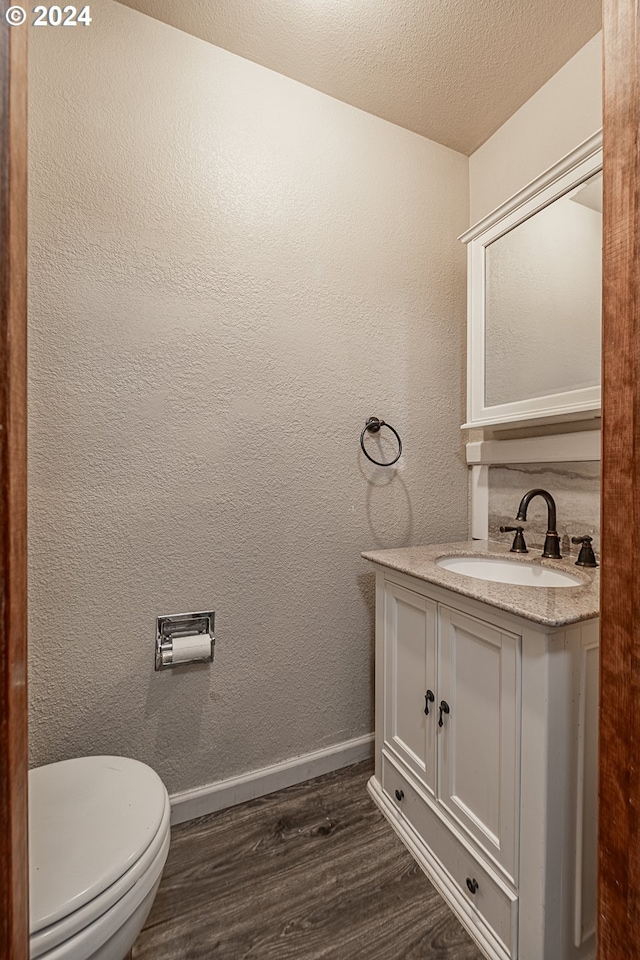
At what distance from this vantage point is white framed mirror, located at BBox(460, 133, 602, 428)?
48.3 inches

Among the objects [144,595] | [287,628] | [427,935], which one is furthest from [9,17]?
[427,935]

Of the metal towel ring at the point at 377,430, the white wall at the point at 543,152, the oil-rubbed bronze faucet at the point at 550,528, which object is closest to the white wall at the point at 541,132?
the white wall at the point at 543,152

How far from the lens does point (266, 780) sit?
58.2 inches

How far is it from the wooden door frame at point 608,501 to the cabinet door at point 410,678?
0.63 m

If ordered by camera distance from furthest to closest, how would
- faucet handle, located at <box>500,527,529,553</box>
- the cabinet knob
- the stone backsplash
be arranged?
1. faucet handle, located at <box>500,527,529,553</box>
2. the stone backsplash
3. the cabinet knob

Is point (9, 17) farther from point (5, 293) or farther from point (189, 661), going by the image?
point (189, 661)

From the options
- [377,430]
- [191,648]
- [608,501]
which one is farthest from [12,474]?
[377,430]

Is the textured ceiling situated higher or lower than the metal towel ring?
higher

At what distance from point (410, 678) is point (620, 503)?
3.13ft

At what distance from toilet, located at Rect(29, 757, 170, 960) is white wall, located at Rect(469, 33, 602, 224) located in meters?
2.24
